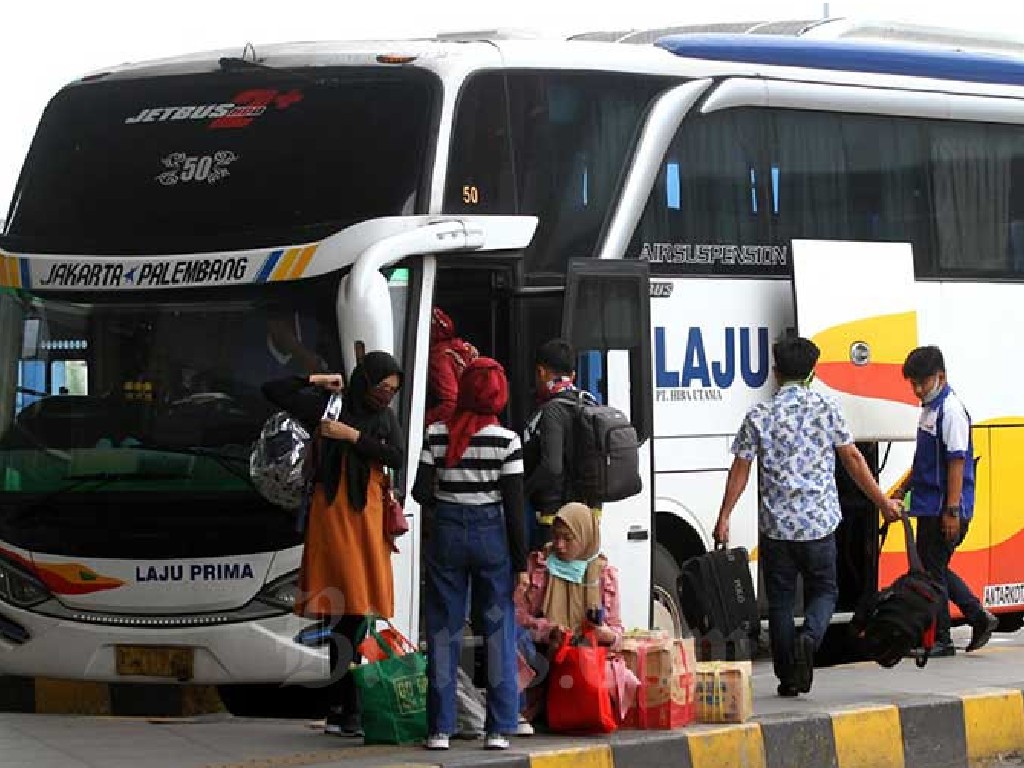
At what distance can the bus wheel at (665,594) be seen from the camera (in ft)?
44.4

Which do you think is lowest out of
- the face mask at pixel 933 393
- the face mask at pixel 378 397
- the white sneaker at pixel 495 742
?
the white sneaker at pixel 495 742

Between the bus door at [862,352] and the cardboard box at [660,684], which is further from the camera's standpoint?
the bus door at [862,352]

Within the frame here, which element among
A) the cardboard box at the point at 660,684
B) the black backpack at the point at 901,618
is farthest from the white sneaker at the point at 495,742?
the black backpack at the point at 901,618

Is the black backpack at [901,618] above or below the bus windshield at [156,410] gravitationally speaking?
below

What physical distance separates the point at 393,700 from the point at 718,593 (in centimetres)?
253

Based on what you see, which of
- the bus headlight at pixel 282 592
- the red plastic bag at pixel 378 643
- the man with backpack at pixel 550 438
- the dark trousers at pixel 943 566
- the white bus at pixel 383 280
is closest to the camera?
the red plastic bag at pixel 378 643

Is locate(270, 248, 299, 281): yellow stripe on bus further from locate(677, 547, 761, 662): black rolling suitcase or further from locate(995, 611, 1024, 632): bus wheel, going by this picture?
locate(995, 611, 1024, 632): bus wheel

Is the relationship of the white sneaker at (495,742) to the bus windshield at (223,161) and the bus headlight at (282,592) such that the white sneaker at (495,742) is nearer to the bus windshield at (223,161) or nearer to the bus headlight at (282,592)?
the bus headlight at (282,592)

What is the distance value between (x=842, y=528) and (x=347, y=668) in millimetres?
4557

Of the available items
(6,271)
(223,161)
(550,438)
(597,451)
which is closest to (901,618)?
(597,451)

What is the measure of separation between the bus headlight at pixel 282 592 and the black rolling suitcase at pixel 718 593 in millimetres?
1925

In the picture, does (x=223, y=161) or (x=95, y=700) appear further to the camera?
(x=95, y=700)

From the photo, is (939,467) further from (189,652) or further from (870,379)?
(189,652)

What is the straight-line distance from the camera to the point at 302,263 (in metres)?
11.8
